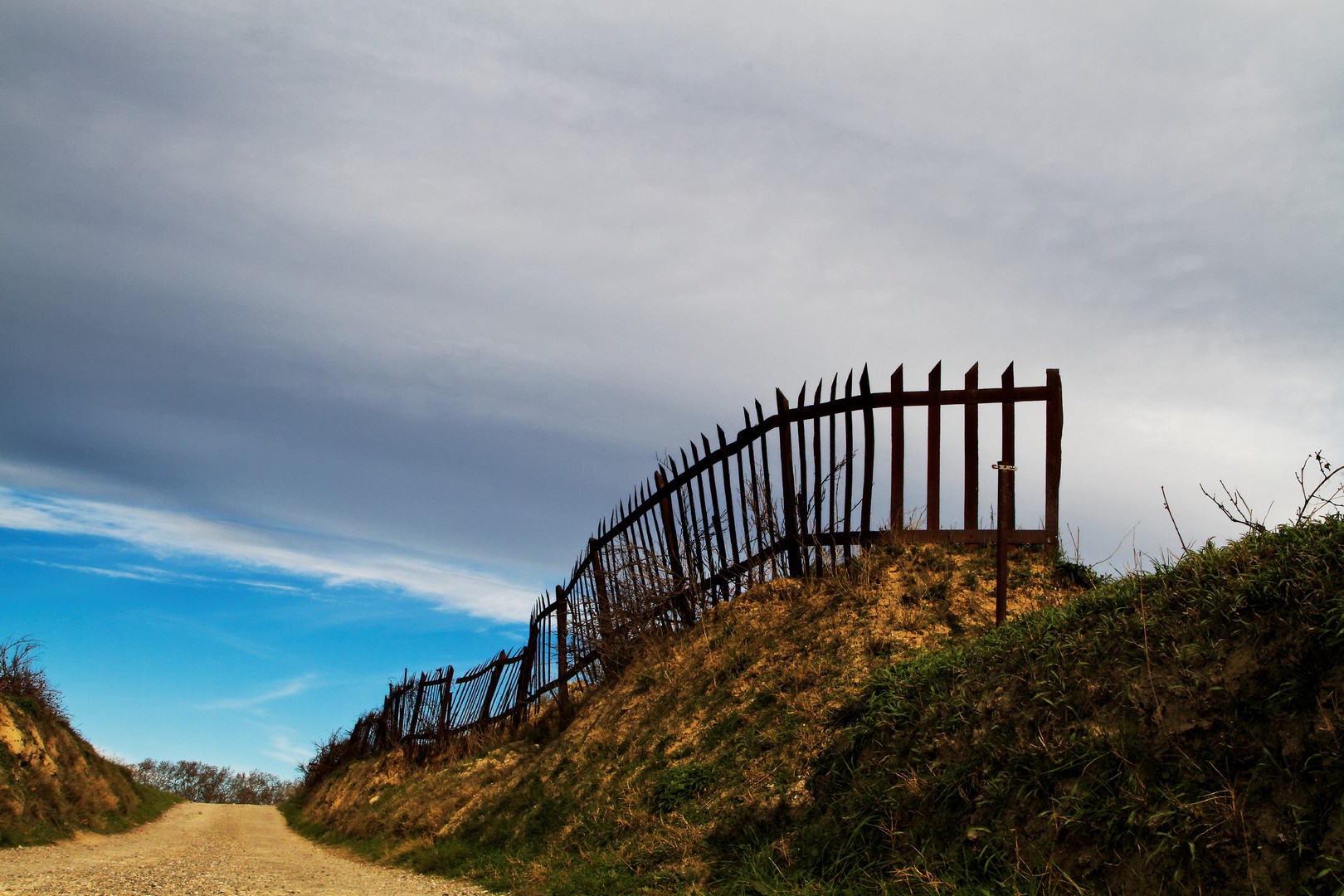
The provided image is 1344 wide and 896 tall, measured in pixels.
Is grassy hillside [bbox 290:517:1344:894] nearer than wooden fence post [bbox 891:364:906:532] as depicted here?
Yes

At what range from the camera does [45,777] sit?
1390 cm

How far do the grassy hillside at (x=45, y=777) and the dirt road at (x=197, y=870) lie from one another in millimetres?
501

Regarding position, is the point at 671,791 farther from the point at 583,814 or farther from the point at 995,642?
the point at 995,642

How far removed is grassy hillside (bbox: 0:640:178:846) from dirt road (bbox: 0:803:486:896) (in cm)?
50

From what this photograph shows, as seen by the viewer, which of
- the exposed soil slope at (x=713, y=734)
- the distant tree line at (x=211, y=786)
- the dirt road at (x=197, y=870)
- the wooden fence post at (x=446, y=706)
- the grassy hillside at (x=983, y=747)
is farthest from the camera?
the distant tree line at (x=211, y=786)

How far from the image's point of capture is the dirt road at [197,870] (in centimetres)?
668

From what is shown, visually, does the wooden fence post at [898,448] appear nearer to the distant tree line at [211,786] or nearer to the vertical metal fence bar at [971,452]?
the vertical metal fence bar at [971,452]

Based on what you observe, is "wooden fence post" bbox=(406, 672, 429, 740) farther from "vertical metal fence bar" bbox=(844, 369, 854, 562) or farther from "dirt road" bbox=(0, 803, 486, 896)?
"vertical metal fence bar" bbox=(844, 369, 854, 562)

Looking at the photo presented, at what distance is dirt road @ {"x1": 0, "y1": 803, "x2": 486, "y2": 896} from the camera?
668cm

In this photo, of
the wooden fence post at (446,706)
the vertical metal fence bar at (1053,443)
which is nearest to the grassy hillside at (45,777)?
the wooden fence post at (446,706)

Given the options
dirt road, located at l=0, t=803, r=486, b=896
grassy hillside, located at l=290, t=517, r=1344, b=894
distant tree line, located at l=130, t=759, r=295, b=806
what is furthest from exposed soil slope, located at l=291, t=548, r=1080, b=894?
distant tree line, located at l=130, t=759, r=295, b=806

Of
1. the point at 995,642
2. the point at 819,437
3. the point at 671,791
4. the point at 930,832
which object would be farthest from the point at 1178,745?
the point at 819,437

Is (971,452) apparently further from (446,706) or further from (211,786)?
(211,786)

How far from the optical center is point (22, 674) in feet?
54.1
